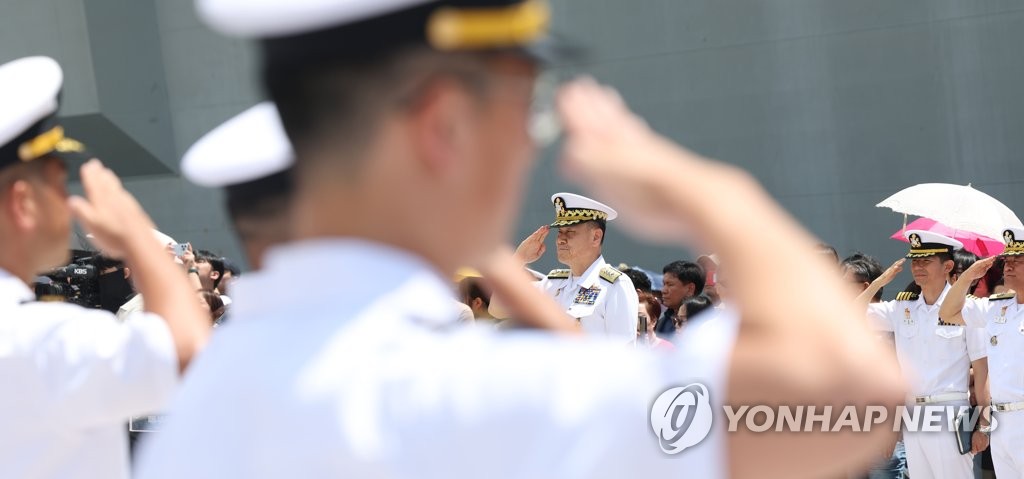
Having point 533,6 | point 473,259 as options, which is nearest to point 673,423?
point 473,259

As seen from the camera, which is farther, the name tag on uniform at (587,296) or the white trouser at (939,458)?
the white trouser at (939,458)

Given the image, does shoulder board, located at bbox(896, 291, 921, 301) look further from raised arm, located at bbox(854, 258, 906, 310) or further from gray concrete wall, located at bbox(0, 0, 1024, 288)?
gray concrete wall, located at bbox(0, 0, 1024, 288)

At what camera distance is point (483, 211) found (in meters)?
0.91

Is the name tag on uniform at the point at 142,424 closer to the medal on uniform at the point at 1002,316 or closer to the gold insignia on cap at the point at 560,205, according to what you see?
the gold insignia on cap at the point at 560,205

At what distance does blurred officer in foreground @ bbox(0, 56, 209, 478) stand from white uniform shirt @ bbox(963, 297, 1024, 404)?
5.75 m

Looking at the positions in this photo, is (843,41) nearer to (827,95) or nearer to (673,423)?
(827,95)

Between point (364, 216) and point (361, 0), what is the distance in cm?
15

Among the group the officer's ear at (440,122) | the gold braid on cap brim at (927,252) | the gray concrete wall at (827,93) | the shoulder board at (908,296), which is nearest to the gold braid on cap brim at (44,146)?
the officer's ear at (440,122)

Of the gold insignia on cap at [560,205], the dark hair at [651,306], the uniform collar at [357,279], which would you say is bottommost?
the dark hair at [651,306]

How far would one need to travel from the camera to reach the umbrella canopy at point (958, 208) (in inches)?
284

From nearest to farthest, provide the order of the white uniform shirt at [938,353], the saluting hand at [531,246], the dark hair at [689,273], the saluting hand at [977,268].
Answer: the saluting hand at [977,268] < the white uniform shirt at [938,353] < the saluting hand at [531,246] < the dark hair at [689,273]

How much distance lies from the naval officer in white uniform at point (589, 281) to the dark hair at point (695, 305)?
64cm

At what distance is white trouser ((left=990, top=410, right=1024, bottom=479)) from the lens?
667cm

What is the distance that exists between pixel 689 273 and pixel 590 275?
184 cm
